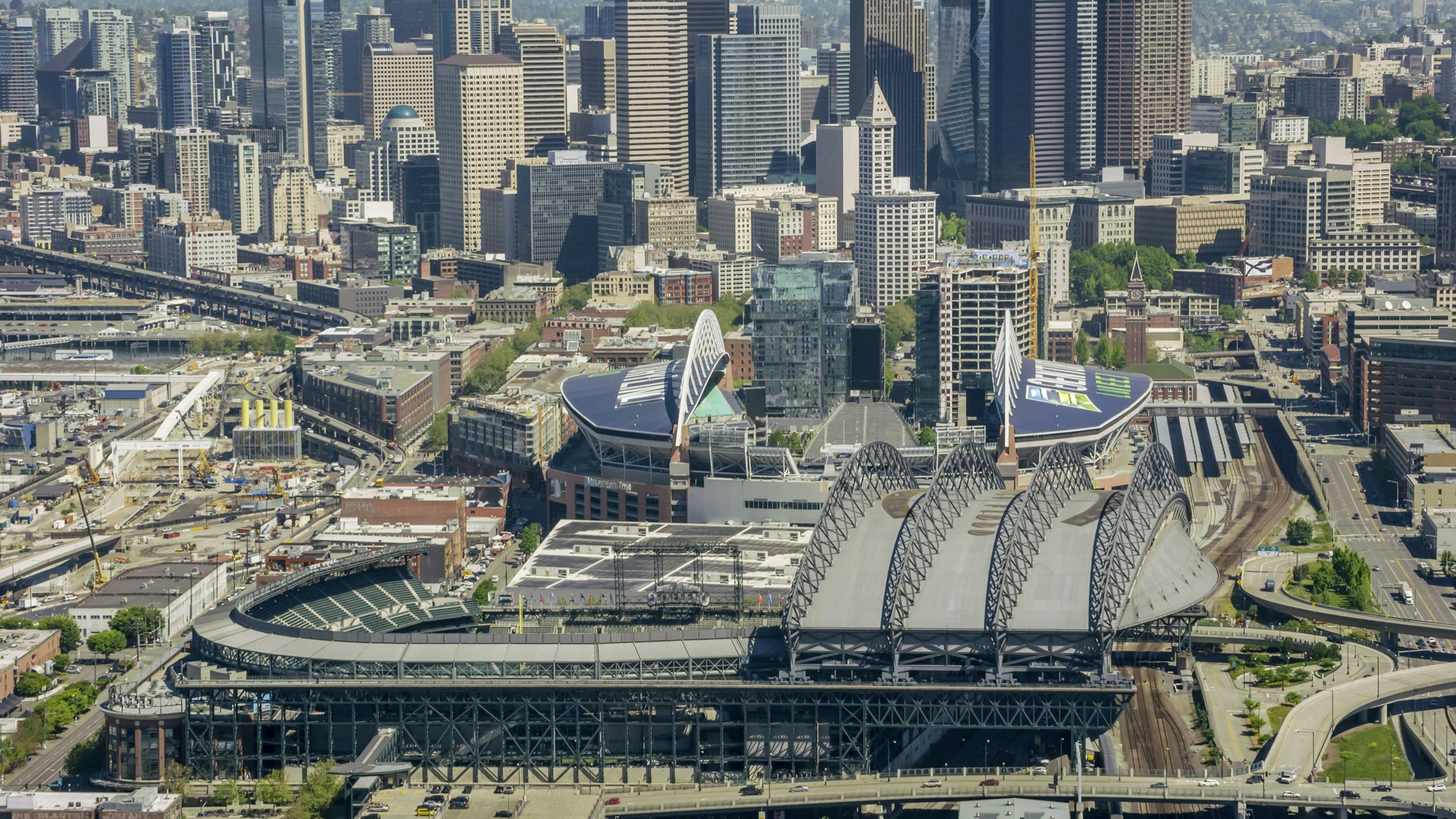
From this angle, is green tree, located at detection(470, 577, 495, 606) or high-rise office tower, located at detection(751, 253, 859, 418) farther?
high-rise office tower, located at detection(751, 253, 859, 418)

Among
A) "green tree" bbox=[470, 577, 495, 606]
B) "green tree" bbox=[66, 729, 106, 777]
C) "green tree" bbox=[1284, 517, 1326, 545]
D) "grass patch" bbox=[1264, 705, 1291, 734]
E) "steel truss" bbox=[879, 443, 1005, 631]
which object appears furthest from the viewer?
"green tree" bbox=[1284, 517, 1326, 545]

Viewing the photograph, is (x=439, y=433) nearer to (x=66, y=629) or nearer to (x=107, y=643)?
(x=66, y=629)

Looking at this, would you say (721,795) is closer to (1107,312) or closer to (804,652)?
(804,652)

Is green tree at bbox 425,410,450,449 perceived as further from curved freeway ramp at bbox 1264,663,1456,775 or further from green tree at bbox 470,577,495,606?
curved freeway ramp at bbox 1264,663,1456,775

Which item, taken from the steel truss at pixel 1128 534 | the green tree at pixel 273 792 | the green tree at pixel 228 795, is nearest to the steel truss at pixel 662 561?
the steel truss at pixel 1128 534

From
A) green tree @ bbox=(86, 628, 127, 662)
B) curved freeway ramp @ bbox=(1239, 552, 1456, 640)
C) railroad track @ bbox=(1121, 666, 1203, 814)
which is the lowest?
railroad track @ bbox=(1121, 666, 1203, 814)

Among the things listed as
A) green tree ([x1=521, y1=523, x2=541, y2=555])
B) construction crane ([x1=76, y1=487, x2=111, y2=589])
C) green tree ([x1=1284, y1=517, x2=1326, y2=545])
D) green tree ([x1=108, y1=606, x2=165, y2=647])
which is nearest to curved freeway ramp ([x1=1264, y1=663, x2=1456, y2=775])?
green tree ([x1=1284, y1=517, x2=1326, y2=545])

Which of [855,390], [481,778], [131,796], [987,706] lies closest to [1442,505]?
[855,390]
